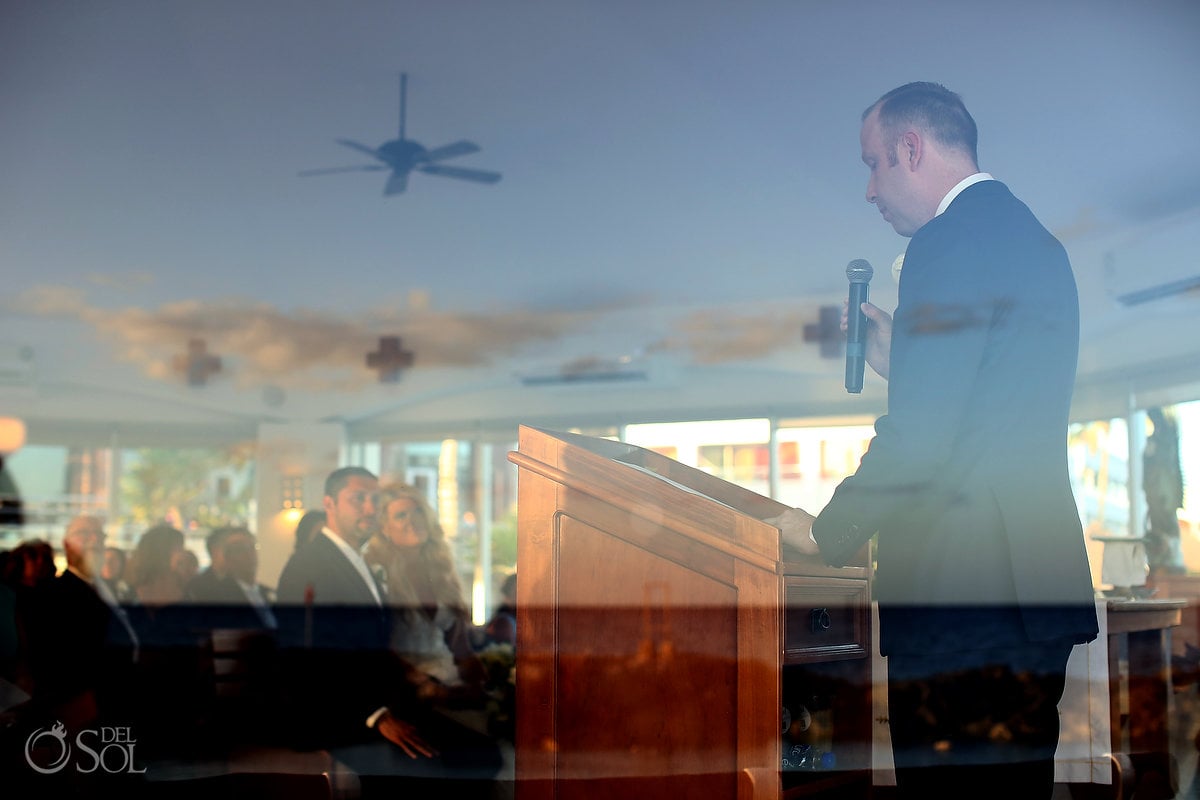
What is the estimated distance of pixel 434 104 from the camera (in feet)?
6.61

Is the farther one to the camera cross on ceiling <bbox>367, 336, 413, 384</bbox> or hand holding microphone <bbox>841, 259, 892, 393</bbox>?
cross on ceiling <bbox>367, 336, 413, 384</bbox>

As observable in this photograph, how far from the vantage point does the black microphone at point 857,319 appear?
1389mm

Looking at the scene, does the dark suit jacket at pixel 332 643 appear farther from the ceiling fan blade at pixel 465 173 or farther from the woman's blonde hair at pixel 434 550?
the ceiling fan blade at pixel 465 173

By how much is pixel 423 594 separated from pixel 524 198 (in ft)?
3.34

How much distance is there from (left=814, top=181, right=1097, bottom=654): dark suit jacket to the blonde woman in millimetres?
1387

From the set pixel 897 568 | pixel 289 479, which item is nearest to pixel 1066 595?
pixel 897 568

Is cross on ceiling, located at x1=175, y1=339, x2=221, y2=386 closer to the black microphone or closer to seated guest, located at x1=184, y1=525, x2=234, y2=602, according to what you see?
seated guest, located at x1=184, y1=525, x2=234, y2=602

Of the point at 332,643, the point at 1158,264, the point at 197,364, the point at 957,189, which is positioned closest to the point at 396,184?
the point at 197,364

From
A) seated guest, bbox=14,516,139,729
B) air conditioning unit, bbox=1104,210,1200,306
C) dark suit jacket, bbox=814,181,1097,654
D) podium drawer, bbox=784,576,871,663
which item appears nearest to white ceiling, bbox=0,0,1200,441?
air conditioning unit, bbox=1104,210,1200,306

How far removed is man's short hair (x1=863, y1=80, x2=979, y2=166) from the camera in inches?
50.6

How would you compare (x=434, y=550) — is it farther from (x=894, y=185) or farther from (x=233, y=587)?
(x=894, y=185)

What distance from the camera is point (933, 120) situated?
1312mm

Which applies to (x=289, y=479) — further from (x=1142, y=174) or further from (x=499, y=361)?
(x=1142, y=174)

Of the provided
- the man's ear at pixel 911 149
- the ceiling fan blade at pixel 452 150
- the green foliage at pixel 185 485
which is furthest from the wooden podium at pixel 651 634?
the green foliage at pixel 185 485
